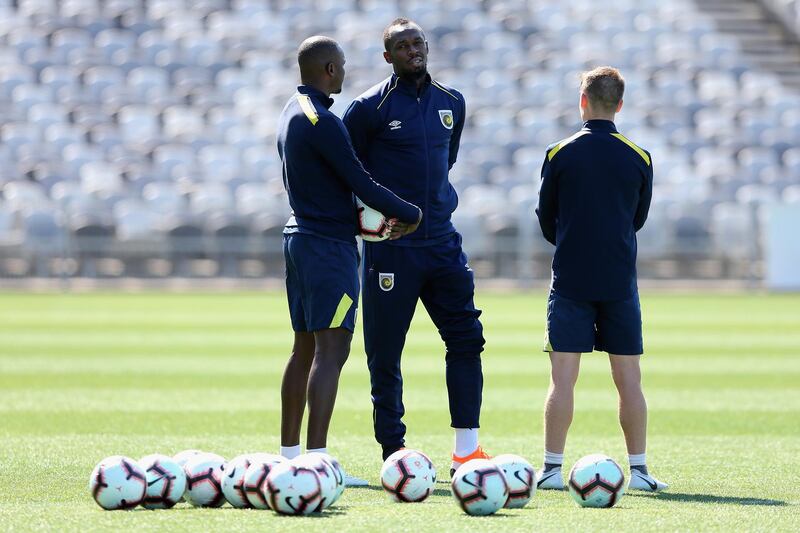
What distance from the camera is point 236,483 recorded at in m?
5.71

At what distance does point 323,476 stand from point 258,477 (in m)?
0.29

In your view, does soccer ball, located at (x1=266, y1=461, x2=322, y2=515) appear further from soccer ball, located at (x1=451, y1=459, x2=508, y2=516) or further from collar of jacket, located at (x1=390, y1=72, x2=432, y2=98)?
collar of jacket, located at (x1=390, y1=72, x2=432, y2=98)

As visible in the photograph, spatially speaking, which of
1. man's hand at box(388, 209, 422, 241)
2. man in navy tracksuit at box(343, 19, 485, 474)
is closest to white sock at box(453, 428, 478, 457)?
man in navy tracksuit at box(343, 19, 485, 474)

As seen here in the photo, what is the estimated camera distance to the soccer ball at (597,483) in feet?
19.1

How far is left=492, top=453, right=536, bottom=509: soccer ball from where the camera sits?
5.75 m

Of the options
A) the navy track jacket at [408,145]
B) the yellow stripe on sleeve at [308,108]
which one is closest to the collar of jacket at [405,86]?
the navy track jacket at [408,145]

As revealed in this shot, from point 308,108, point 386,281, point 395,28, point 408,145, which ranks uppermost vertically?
point 395,28

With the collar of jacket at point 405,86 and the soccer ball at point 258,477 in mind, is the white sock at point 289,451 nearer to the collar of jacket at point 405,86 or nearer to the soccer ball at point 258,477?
the soccer ball at point 258,477

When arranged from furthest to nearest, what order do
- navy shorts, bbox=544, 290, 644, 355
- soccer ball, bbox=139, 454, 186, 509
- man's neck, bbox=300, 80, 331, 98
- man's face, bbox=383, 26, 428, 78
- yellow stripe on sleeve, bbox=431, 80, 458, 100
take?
yellow stripe on sleeve, bbox=431, 80, 458, 100 < man's face, bbox=383, 26, 428, 78 < man's neck, bbox=300, 80, 331, 98 < navy shorts, bbox=544, 290, 644, 355 < soccer ball, bbox=139, 454, 186, 509

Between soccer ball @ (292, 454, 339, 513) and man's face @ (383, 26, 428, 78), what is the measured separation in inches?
89.4

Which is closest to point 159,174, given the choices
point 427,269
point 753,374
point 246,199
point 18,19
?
point 246,199

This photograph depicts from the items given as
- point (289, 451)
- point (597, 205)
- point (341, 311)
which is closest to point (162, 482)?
point (289, 451)

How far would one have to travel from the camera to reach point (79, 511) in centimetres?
567

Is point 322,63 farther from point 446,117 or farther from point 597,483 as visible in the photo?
point 597,483
